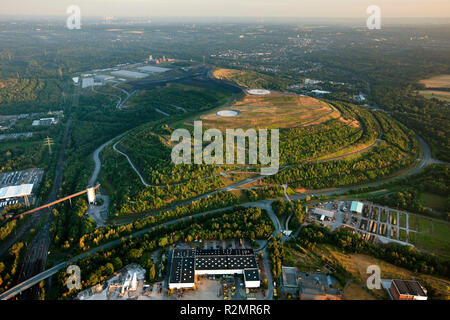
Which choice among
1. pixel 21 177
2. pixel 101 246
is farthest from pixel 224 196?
pixel 21 177

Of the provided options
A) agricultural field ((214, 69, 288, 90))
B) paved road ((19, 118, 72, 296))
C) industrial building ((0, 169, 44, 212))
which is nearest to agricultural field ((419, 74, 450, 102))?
agricultural field ((214, 69, 288, 90))

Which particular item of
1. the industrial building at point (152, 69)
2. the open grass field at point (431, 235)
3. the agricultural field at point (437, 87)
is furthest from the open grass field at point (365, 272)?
the industrial building at point (152, 69)

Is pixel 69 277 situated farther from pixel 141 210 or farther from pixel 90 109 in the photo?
pixel 90 109

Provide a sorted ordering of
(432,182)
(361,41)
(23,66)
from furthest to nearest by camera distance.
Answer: (361,41) < (23,66) < (432,182)

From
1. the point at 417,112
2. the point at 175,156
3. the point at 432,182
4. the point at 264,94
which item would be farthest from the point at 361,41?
the point at 175,156

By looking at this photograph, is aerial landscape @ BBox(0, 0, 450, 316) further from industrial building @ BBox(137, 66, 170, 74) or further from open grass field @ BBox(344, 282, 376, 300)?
industrial building @ BBox(137, 66, 170, 74)

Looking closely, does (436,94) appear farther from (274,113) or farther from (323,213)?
(323,213)
